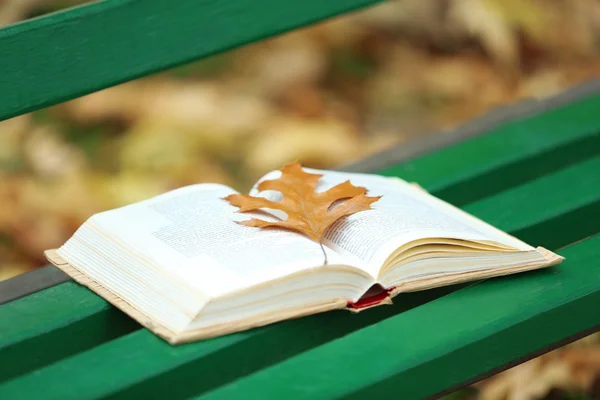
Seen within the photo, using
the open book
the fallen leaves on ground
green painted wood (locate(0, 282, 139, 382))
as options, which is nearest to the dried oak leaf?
the open book

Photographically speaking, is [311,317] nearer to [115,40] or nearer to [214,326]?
[214,326]

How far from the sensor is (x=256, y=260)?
1.38 m

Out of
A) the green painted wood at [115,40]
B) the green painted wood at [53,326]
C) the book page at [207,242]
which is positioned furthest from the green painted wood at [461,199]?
the green painted wood at [115,40]

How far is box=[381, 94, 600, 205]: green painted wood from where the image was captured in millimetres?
1855

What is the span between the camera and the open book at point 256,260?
1326 millimetres

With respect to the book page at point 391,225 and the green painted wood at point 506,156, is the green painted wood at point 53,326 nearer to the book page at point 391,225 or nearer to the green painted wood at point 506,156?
the book page at point 391,225

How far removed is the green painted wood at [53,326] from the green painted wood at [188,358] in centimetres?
9

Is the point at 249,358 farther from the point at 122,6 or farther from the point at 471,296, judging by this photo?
the point at 122,6

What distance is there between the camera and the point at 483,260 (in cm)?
147

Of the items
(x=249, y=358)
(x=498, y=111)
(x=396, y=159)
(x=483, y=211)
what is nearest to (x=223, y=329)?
(x=249, y=358)

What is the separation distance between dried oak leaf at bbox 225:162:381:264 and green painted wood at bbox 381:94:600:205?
0.29m

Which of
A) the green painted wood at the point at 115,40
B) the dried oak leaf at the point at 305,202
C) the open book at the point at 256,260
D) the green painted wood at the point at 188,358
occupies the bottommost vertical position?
the green painted wood at the point at 188,358

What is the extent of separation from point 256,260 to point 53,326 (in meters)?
0.28

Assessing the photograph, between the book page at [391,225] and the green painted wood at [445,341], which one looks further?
the book page at [391,225]
